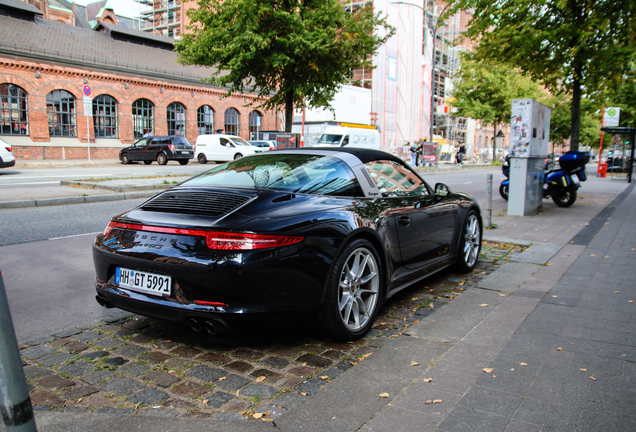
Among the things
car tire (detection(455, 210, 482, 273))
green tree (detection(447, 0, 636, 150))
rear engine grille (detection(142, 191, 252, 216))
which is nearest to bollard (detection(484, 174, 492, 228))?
car tire (detection(455, 210, 482, 273))

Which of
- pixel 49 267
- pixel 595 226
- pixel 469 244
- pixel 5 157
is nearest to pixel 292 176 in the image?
pixel 469 244

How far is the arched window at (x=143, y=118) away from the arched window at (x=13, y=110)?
288 inches

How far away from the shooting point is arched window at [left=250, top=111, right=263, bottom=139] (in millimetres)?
45656

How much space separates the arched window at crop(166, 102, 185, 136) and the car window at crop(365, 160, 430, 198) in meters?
36.5

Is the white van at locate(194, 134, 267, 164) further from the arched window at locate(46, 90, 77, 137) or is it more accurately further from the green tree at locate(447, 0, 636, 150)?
the green tree at locate(447, 0, 636, 150)

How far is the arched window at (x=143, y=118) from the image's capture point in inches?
1456

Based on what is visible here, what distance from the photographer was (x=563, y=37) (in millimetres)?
12242

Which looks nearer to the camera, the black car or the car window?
the car window

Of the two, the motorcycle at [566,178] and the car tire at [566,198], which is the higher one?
the motorcycle at [566,178]

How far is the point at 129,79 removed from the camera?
119 feet

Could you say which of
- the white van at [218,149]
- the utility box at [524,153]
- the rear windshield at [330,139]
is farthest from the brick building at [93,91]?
the utility box at [524,153]

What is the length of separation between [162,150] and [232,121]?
1722cm

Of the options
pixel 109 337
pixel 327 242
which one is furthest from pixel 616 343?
pixel 109 337

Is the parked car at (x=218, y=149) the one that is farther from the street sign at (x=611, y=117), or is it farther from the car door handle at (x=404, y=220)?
the car door handle at (x=404, y=220)
